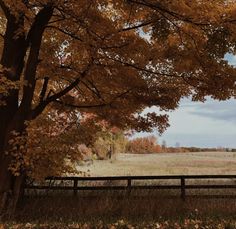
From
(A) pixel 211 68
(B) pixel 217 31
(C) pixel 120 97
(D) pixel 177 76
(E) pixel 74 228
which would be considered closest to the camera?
(E) pixel 74 228

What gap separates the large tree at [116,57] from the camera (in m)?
12.6

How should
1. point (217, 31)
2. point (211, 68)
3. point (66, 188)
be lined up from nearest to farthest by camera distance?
point (217, 31) < point (211, 68) < point (66, 188)

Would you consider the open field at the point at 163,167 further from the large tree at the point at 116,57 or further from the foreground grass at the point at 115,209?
the large tree at the point at 116,57

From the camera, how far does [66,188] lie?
19.2 metres

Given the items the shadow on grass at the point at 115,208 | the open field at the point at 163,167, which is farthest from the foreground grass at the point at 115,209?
the open field at the point at 163,167

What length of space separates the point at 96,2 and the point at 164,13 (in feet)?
6.20

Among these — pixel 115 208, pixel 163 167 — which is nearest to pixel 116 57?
pixel 115 208

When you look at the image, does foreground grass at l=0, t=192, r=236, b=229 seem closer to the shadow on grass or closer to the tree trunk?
the shadow on grass

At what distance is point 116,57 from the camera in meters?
15.6

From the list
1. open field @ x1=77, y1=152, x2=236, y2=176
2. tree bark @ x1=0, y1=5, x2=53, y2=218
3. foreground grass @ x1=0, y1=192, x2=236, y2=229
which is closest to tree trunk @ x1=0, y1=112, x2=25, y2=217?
tree bark @ x1=0, y1=5, x2=53, y2=218

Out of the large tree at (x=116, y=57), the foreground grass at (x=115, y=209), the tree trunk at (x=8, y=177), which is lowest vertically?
the foreground grass at (x=115, y=209)

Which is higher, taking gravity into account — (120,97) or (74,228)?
(120,97)

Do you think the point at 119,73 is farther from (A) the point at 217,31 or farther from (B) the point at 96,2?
(A) the point at 217,31

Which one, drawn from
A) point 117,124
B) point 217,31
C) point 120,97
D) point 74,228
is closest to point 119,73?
point 120,97
